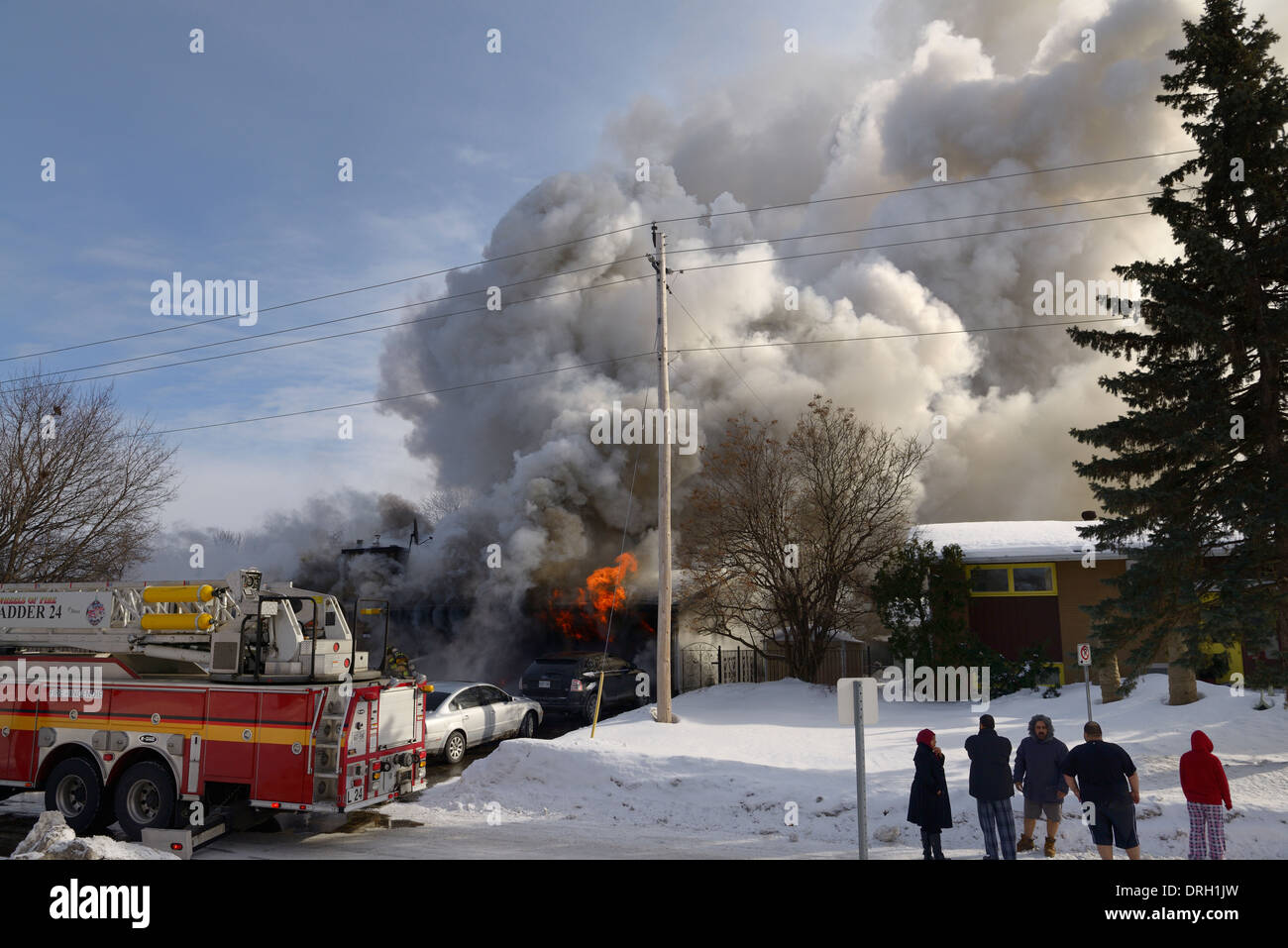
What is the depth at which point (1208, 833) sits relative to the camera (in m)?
7.00

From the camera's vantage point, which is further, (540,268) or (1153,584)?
(540,268)

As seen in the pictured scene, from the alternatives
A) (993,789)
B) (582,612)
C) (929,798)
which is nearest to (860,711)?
(929,798)

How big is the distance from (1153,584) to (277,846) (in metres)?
11.5

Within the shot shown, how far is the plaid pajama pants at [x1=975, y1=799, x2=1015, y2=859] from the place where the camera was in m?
7.28

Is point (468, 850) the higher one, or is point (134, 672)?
point (134, 672)

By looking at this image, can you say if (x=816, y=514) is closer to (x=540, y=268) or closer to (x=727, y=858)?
(x=727, y=858)

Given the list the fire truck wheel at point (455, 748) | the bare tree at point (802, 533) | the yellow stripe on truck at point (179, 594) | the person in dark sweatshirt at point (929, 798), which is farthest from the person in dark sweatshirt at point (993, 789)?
the bare tree at point (802, 533)

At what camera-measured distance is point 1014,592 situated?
1983 cm

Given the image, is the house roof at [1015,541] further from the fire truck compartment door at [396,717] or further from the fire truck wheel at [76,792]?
the fire truck wheel at [76,792]

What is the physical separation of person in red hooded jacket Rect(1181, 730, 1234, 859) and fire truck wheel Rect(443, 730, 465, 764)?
10089 mm

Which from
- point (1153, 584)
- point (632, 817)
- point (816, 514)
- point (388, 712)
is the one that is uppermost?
point (816, 514)

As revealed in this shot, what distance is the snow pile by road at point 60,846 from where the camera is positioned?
6488mm

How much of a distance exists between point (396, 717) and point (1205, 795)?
7734mm
